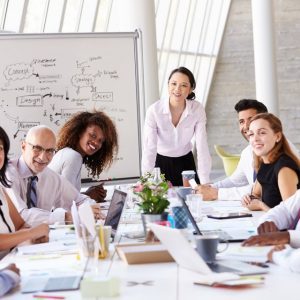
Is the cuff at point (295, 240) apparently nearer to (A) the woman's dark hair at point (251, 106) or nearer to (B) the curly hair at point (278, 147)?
(B) the curly hair at point (278, 147)

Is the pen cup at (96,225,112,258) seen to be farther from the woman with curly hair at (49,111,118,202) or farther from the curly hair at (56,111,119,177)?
the curly hair at (56,111,119,177)

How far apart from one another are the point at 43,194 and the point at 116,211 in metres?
1.17

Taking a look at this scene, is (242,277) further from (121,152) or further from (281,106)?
(281,106)

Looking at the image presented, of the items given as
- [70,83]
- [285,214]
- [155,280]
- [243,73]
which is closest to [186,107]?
[70,83]

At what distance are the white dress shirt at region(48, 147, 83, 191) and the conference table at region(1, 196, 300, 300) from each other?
2.12 meters

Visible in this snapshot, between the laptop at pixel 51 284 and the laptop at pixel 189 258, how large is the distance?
0.31 meters

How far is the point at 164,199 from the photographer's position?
323 cm

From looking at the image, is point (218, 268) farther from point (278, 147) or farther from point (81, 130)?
point (81, 130)

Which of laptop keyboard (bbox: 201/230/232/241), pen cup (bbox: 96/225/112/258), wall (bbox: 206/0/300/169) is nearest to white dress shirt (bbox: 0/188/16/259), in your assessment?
pen cup (bbox: 96/225/112/258)

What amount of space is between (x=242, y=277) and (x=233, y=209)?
2009 millimetres

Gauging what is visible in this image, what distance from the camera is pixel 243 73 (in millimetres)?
18766

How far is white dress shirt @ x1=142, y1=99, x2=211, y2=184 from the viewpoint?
6.07m

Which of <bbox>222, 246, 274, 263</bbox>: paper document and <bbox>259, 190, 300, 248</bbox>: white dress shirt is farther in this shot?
<bbox>259, 190, 300, 248</bbox>: white dress shirt

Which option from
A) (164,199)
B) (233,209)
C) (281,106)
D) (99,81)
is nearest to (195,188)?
(233,209)
